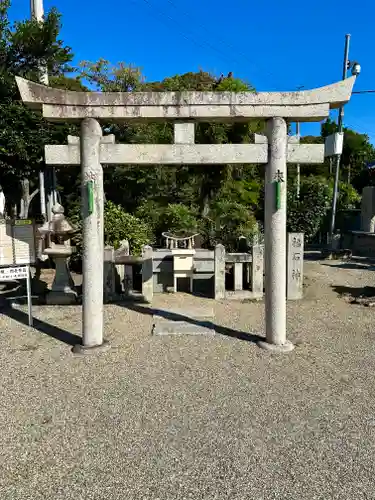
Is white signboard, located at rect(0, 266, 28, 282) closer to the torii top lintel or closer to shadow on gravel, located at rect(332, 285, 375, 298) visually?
the torii top lintel

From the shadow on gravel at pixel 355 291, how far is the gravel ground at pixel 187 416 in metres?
2.25

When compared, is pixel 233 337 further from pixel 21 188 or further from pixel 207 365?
pixel 21 188

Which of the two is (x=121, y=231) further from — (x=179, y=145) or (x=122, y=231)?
(x=179, y=145)

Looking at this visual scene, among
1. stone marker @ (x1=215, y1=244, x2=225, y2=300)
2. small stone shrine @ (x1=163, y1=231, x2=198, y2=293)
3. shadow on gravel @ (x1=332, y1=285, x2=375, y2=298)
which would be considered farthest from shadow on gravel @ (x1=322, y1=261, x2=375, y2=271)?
small stone shrine @ (x1=163, y1=231, x2=198, y2=293)

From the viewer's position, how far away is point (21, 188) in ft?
50.8

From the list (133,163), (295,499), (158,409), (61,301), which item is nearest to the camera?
(295,499)

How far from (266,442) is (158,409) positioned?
41.0 inches

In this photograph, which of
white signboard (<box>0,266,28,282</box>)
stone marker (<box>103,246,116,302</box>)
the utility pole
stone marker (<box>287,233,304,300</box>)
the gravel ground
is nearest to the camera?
the gravel ground

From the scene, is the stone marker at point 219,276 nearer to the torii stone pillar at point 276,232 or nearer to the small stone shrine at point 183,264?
the small stone shrine at point 183,264

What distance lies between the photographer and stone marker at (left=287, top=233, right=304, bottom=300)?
757 cm

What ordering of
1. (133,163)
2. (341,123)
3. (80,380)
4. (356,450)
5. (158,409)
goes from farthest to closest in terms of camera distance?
1. (341,123)
2. (133,163)
3. (80,380)
4. (158,409)
5. (356,450)

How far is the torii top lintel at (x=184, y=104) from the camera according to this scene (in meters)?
4.71

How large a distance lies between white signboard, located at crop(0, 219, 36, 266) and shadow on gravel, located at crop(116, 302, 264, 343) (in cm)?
200

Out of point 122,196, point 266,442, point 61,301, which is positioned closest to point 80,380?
point 266,442
